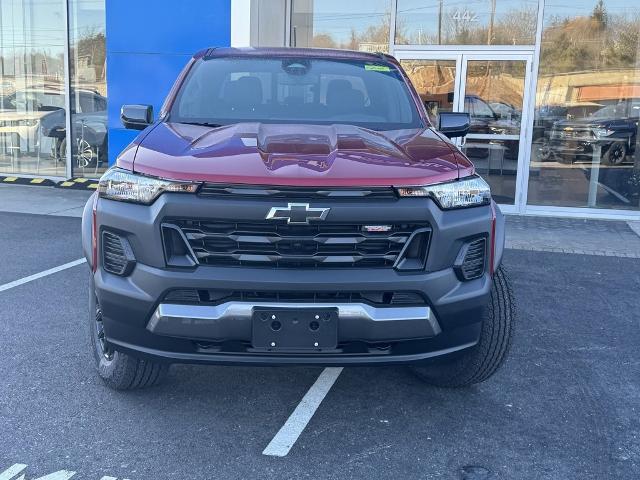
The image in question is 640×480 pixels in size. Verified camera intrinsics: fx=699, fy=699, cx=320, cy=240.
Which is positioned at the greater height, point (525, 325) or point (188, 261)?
point (188, 261)

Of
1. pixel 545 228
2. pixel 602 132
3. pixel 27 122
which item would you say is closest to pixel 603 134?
pixel 602 132

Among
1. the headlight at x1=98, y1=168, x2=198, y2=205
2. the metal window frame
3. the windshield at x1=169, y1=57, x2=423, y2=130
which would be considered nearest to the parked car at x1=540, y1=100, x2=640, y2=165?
the windshield at x1=169, y1=57, x2=423, y2=130

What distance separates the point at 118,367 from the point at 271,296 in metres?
1.12

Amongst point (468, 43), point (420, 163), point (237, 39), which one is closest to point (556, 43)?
point (468, 43)

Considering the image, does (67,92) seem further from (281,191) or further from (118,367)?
(281,191)

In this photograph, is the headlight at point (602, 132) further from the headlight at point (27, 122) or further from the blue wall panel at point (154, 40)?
the headlight at point (27, 122)

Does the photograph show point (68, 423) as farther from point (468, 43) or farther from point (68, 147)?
point (68, 147)

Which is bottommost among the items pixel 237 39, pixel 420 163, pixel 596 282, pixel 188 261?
pixel 596 282

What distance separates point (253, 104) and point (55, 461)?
2278 mm

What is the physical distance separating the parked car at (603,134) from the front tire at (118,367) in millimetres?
8315

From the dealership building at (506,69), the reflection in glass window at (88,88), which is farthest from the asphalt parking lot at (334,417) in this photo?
the reflection in glass window at (88,88)

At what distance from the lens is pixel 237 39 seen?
987cm

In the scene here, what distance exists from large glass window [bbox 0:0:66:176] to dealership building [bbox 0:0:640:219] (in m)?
2.59

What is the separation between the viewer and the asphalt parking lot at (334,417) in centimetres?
308
